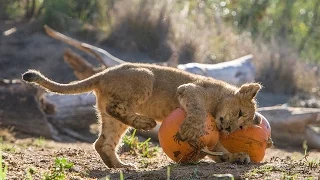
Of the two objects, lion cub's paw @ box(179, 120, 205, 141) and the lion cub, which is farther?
the lion cub

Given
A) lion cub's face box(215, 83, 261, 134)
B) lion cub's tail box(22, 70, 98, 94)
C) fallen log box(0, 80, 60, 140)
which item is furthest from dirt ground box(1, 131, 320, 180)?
fallen log box(0, 80, 60, 140)

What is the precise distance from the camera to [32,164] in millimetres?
Result: 5953

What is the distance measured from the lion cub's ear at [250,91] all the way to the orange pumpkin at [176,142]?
57cm

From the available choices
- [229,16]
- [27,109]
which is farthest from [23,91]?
[229,16]

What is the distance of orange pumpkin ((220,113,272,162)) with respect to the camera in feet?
20.5

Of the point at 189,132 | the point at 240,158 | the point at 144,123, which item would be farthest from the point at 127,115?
the point at 240,158

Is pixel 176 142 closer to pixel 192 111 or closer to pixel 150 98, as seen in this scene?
pixel 192 111

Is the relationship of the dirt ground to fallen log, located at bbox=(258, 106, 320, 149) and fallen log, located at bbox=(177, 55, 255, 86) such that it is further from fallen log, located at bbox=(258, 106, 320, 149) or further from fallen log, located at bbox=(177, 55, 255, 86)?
fallen log, located at bbox=(177, 55, 255, 86)

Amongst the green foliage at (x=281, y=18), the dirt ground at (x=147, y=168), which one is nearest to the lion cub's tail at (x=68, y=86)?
the dirt ground at (x=147, y=168)

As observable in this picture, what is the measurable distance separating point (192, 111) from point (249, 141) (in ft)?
2.22

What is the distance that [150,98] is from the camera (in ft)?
21.3

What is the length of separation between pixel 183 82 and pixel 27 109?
411 cm

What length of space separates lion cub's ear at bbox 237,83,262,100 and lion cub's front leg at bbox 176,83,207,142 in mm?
397

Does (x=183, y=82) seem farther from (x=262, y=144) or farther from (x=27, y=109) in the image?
(x=27, y=109)
